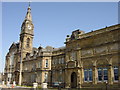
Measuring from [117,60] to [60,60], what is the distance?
16.4m

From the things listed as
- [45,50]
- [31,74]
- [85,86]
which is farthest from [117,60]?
[31,74]

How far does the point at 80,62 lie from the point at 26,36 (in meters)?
27.6

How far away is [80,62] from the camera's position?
3409 centimetres

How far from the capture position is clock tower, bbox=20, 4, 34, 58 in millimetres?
55456

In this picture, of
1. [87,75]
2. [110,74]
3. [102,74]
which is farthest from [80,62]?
[110,74]

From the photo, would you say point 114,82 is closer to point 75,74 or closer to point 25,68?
point 75,74

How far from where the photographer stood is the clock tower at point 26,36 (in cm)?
5546

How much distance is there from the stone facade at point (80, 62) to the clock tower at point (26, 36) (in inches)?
25.9

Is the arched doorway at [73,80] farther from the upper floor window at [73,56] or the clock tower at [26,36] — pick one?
the clock tower at [26,36]

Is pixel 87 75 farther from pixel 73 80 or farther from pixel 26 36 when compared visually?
pixel 26 36

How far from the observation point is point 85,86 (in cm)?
3241

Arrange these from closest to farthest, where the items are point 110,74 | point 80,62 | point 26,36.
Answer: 1. point 110,74
2. point 80,62
3. point 26,36

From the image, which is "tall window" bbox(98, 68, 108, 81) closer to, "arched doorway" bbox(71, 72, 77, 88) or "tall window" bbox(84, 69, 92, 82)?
"tall window" bbox(84, 69, 92, 82)

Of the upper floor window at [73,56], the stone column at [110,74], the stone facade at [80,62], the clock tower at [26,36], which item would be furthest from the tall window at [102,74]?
the clock tower at [26,36]
